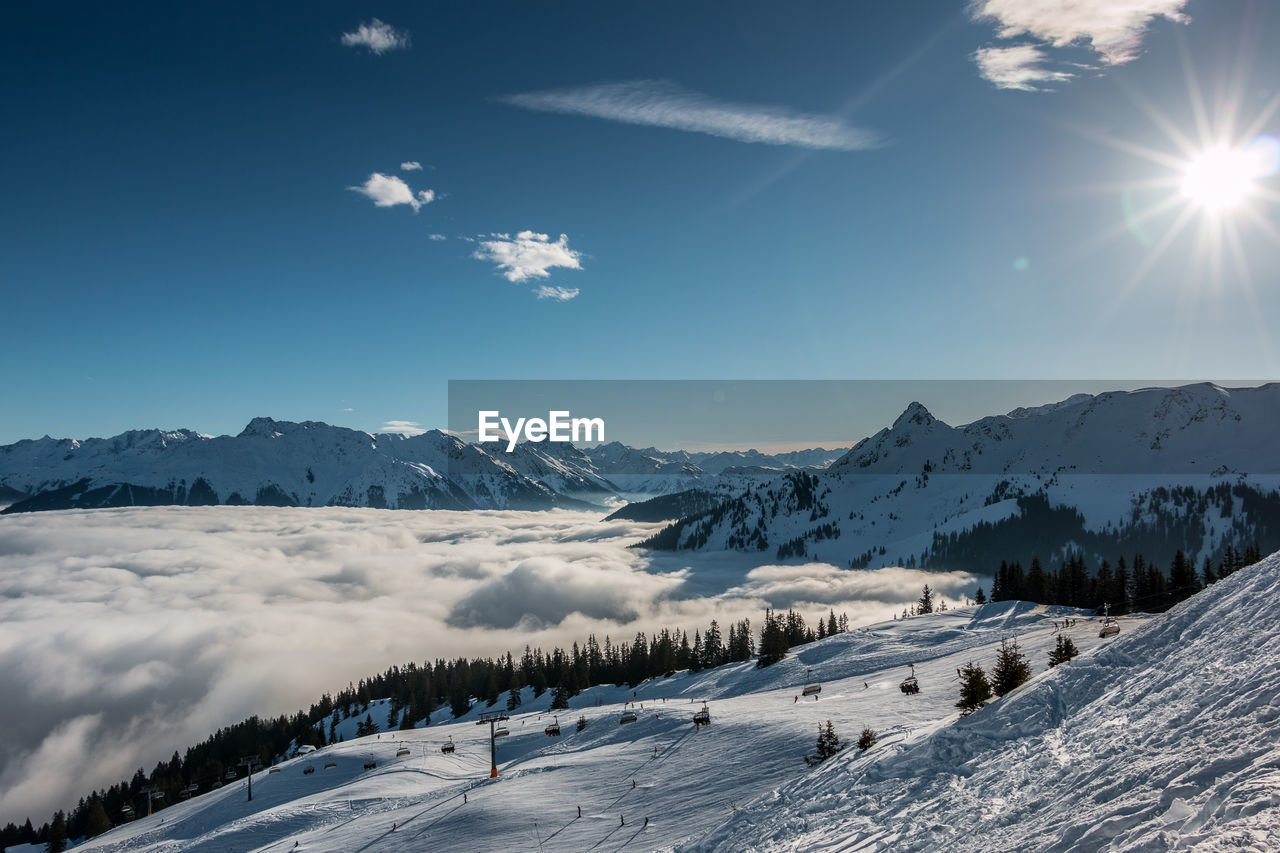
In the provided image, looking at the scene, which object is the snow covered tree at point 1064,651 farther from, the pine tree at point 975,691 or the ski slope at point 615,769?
the pine tree at point 975,691

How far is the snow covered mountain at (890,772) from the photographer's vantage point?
13.9 metres

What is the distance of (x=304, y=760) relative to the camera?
90125 mm

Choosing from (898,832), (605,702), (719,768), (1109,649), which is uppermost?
(1109,649)

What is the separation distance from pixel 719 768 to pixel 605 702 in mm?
79718

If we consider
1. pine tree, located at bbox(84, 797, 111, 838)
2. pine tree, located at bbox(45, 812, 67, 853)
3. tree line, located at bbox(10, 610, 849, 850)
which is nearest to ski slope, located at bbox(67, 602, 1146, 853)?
tree line, located at bbox(10, 610, 849, 850)

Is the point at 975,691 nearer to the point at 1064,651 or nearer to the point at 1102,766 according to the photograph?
the point at 1064,651

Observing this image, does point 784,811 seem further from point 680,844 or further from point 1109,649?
point 1109,649

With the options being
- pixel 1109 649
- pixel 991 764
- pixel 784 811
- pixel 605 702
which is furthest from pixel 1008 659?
pixel 605 702

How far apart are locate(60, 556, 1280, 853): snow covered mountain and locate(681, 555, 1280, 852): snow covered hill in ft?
0.27

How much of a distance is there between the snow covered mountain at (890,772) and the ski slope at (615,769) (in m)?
0.30

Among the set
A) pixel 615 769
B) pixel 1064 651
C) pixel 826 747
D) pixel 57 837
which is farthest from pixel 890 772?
pixel 57 837

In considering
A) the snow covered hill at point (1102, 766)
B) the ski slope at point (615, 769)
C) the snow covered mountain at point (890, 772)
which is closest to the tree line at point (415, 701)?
the ski slope at point (615, 769)

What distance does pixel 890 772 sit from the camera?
26203 millimetres

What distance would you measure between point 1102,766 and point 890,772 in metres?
11.5
